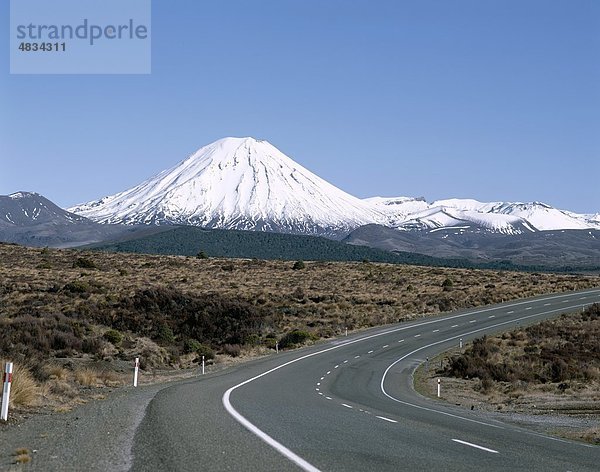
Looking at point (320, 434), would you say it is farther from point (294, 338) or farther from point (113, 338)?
point (294, 338)

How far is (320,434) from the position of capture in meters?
11.1

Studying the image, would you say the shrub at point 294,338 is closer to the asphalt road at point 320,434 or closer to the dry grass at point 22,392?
the asphalt road at point 320,434

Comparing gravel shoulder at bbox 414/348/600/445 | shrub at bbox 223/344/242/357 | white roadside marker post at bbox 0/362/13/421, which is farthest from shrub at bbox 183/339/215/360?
white roadside marker post at bbox 0/362/13/421

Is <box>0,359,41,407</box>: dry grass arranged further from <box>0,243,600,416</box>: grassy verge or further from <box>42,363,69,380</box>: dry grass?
<box>42,363,69,380</box>: dry grass

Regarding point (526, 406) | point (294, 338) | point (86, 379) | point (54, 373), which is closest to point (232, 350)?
point (294, 338)

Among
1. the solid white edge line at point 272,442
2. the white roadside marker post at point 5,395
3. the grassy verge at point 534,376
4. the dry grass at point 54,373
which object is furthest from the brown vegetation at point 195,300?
the grassy verge at point 534,376

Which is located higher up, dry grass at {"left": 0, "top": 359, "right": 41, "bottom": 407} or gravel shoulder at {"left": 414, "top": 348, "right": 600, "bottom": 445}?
dry grass at {"left": 0, "top": 359, "right": 41, "bottom": 407}

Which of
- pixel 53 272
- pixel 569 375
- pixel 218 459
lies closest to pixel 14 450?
pixel 218 459

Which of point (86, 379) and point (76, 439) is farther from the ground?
point (76, 439)

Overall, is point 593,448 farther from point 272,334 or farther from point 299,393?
point 272,334

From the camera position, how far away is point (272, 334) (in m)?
44.0

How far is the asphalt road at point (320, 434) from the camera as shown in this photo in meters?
8.66

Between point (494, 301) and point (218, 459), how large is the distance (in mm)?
55320

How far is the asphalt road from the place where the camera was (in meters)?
8.66
